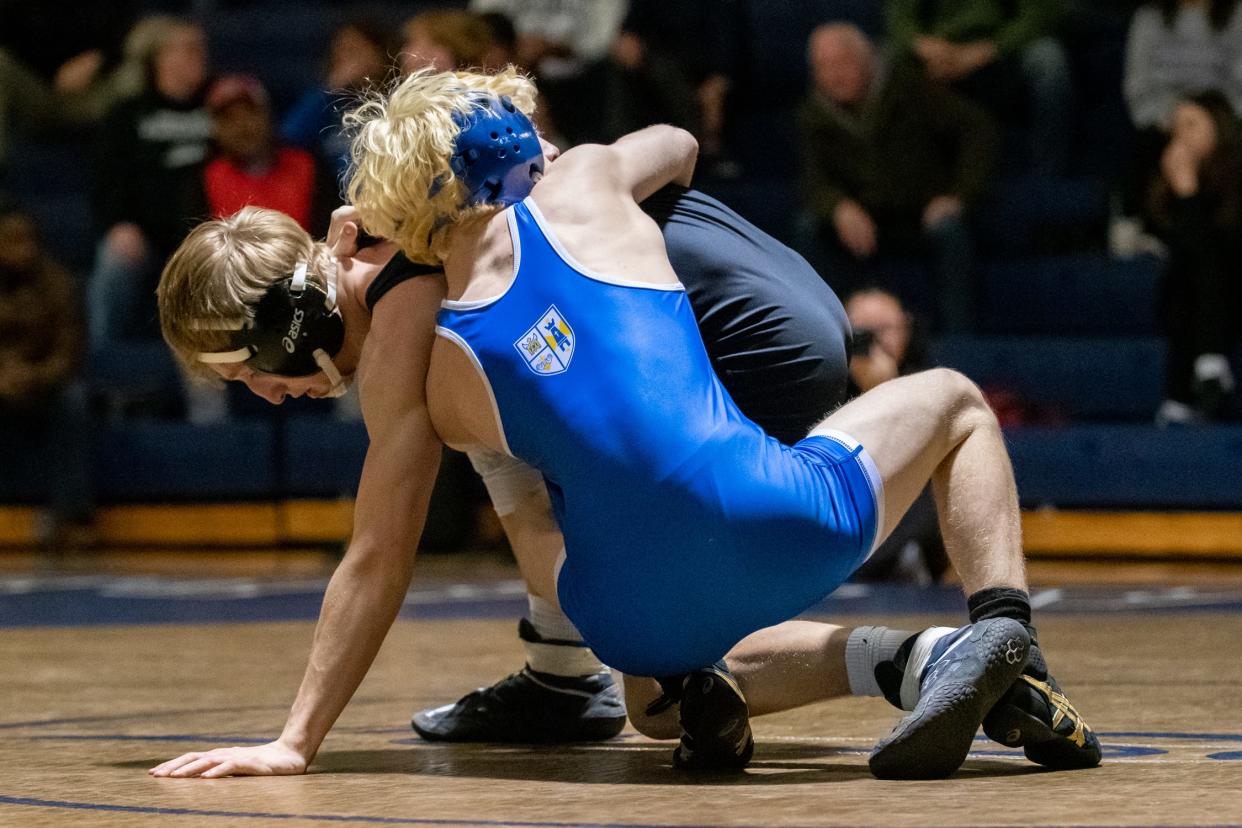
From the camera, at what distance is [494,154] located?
2887mm

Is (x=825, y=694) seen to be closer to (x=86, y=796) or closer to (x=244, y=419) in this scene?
(x=86, y=796)

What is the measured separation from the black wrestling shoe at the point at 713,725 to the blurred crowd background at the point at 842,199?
4.47m

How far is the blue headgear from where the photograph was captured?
9.41ft

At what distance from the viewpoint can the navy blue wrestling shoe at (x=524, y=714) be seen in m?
3.50

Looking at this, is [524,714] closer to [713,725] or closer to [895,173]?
[713,725]

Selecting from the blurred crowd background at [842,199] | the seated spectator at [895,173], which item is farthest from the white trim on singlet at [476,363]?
the seated spectator at [895,173]

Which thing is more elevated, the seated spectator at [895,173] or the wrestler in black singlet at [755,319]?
the wrestler in black singlet at [755,319]

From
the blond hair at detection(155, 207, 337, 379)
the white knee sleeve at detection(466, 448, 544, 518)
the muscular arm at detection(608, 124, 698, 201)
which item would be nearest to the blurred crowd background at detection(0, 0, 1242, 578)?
the white knee sleeve at detection(466, 448, 544, 518)

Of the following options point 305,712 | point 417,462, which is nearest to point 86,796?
point 305,712

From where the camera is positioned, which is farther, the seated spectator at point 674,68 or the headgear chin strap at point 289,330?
the seated spectator at point 674,68

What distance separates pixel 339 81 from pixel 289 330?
5.87 m

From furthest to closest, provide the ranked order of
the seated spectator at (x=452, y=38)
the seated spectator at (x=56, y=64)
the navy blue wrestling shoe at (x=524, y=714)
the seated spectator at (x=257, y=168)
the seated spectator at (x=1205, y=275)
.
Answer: the seated spectator at (x=56, y=64), the seated spectator at (x=257, y=168), the seated spectator at (x=452, y=38), the seated spectator at (x=1205, y=275), the navy blue wrestling shoe at (x=524, y=714)

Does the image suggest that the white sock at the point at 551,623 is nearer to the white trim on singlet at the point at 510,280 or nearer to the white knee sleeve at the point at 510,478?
the white knee sleeve at the point at 510,478

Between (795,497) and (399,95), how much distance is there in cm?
79
